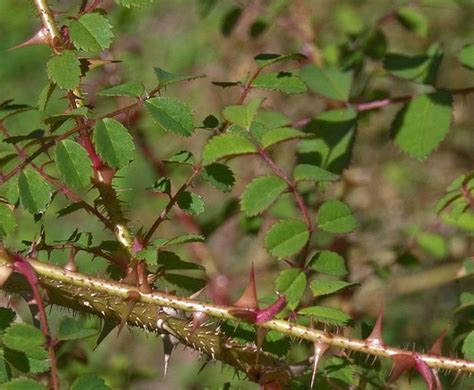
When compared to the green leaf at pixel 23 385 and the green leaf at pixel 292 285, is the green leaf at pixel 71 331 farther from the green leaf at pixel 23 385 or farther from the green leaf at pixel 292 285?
the green leaf at pixel 292 285

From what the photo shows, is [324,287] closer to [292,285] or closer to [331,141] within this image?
[292,285]

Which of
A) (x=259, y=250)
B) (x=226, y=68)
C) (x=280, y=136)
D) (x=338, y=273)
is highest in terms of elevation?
(x=280, y=136)

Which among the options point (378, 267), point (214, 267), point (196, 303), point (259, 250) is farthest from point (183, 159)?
point (259, 250)

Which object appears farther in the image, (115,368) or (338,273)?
(115,368)

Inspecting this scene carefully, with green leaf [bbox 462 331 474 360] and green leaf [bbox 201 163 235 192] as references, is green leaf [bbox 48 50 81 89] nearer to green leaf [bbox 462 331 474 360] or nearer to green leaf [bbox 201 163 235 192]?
green leaf [bbox 201 163 235 192]

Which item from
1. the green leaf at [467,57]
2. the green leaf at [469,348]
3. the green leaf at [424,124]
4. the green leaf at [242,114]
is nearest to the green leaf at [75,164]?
the green leaf at [242,114]

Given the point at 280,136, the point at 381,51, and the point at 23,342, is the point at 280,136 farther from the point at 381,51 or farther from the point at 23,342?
the point at 381,51
